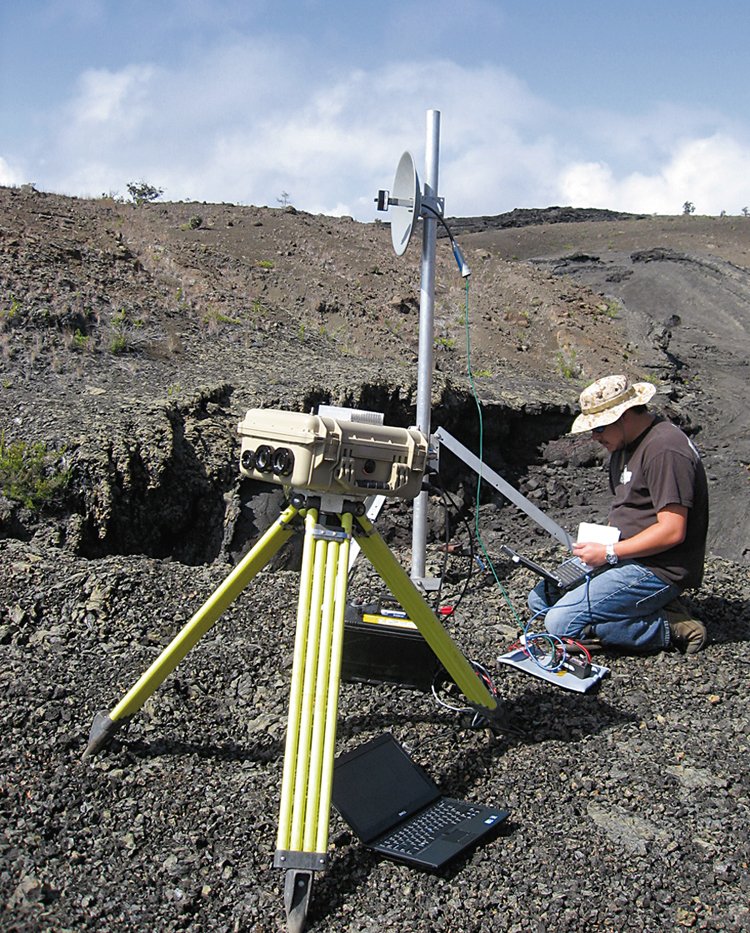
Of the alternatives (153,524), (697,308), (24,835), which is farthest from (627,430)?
(697,308)

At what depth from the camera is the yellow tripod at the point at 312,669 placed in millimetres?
2592

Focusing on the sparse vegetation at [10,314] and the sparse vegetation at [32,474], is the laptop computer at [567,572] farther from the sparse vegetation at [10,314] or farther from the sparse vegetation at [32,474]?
the sparse vegetation at [10,314]

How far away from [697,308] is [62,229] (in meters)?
11.6

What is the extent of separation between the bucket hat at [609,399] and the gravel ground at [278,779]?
4.20ft

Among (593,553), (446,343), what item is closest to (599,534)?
(593,553)

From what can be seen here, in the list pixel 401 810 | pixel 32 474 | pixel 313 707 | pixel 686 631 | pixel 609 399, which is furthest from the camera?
pixel 32 474

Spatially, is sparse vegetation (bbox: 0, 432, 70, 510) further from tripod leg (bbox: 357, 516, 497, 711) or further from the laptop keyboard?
the laptop keyboard

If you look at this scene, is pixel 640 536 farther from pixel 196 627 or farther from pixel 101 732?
pixel 101 732

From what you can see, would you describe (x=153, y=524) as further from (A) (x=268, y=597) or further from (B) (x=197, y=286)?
(B) (x=197, y=286)

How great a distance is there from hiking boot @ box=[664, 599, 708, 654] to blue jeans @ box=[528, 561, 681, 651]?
0.08m

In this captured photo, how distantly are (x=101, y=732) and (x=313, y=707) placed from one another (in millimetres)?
1014

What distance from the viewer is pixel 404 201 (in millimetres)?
5000

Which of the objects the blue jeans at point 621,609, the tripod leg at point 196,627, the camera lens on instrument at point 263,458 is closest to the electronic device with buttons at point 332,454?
the camera lens on instrument at point 263,458

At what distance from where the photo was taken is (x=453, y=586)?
217 inches
